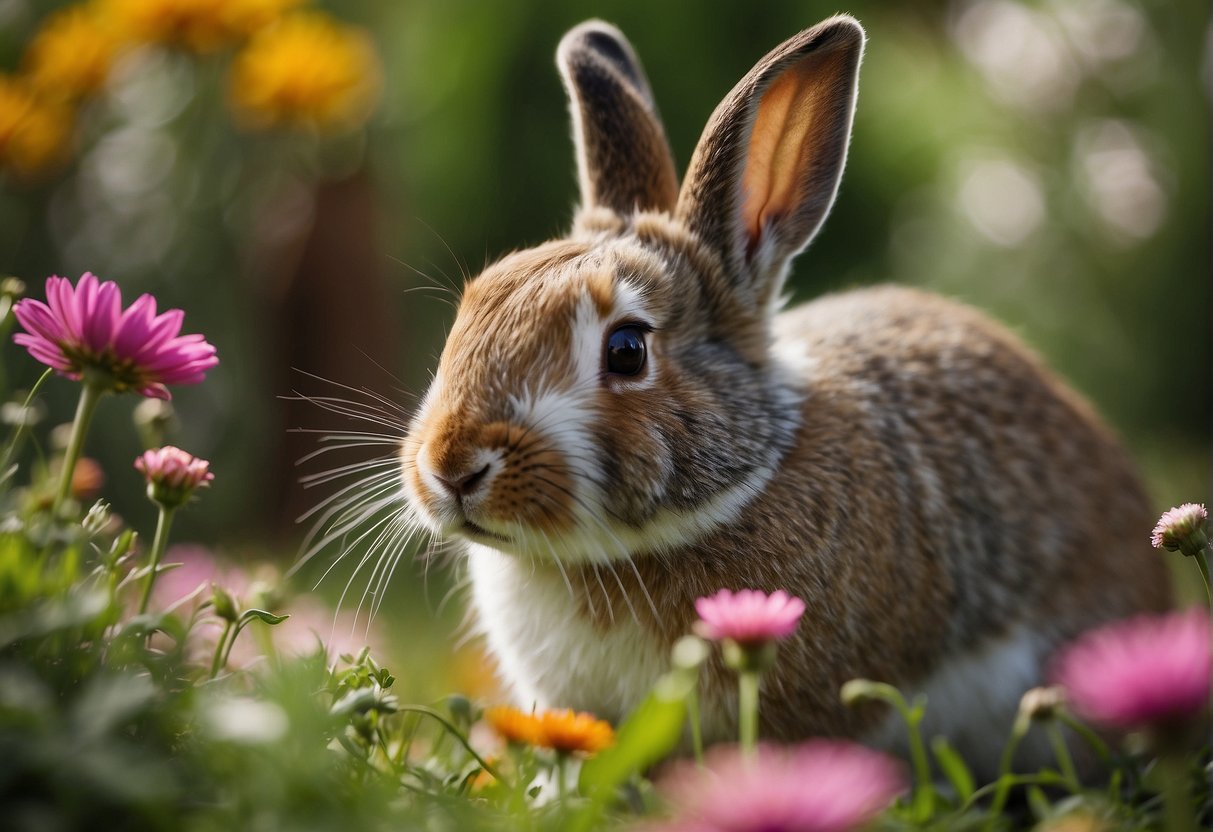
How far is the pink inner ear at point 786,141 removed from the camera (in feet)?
9.42

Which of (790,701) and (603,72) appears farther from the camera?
(603,72)

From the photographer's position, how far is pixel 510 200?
19.2 ft

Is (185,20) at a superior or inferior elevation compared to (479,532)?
superior

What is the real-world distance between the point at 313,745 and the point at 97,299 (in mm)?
850

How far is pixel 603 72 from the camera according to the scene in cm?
333

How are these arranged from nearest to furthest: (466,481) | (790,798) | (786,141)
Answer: (790,798) < (466,481) < (786,141)

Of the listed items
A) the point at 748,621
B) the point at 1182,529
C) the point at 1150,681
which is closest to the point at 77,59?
the point at 748,621

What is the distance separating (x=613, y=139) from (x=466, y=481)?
4.34ft

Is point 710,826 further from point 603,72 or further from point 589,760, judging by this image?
point 603,72

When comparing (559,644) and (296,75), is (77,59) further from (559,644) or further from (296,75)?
(559,644)

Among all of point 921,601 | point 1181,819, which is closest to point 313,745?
point 1181,819

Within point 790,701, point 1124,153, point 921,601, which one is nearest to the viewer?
point 790,701

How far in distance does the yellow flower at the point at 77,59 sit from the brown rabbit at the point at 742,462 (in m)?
2.29

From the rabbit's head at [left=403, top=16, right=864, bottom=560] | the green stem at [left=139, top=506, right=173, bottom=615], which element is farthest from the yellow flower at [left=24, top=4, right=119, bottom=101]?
the green stem at [left=139, top=506, right=173, bottom=615]
